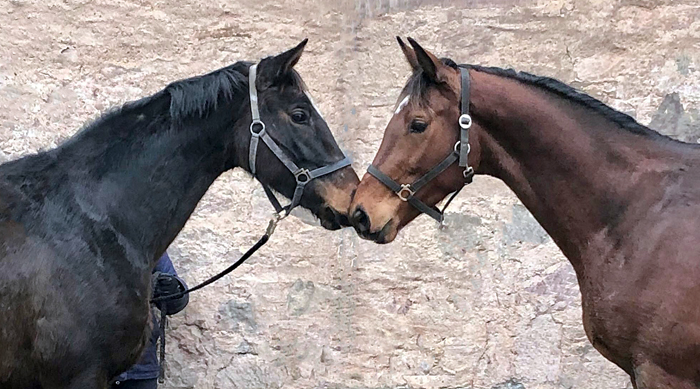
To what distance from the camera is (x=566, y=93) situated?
256 centimetres

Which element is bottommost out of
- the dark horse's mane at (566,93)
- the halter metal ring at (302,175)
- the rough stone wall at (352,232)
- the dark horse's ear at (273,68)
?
the rough stone wall at (352,232)

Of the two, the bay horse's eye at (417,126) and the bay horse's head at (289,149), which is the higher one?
the bay horse's eye at (417,126)

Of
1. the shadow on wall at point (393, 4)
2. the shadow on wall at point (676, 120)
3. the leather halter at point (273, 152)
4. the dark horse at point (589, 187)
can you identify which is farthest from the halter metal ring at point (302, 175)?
the shadow on wall at point (676, 120)

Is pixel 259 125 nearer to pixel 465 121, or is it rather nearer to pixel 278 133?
pixel 278 133

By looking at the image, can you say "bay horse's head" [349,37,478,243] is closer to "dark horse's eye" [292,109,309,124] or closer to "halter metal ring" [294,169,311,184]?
"halter metal ring" [294,169,311,184]

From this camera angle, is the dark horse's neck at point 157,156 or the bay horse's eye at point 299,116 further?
the bay horse's eye at point 299,116

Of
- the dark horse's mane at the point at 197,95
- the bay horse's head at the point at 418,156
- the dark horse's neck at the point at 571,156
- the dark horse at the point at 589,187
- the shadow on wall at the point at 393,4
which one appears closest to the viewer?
the dark horse at the point at 589,187

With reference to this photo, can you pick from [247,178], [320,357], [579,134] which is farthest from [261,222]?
[579,134]

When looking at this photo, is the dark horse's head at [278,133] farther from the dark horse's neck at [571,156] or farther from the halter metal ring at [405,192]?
the dark horse's neck at [571,156]

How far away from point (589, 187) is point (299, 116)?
41.1 inches

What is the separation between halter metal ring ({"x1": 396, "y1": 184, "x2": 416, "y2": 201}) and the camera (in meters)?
2.58

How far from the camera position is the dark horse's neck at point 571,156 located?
7.96 feet

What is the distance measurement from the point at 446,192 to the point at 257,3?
6.32 ft

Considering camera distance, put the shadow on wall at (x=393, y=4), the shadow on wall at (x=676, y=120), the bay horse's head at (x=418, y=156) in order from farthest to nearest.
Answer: the shadow on wall at (x=393, y=4) < the shadow on wall at (x=676, y=120) < the bay horse's head at (x=418, y=156)
